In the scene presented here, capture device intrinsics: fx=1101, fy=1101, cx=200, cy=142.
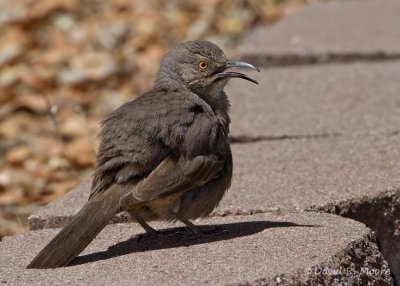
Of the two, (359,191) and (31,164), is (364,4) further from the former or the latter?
(359,191)

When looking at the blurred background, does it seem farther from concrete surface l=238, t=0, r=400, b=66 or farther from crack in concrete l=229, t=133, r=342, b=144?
crack in concrete l=229, t=133, r=342, b=144

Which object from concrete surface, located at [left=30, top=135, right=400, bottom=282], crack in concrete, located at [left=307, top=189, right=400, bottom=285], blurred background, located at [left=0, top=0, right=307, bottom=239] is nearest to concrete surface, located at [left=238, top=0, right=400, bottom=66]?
blurred background, located at [left=0, top=0, right=307, bottom=239]

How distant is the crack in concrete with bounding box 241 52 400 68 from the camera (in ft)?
23.8

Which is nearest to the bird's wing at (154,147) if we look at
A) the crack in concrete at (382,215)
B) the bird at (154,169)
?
the bird at (154,169)

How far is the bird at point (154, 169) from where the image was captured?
4168mm

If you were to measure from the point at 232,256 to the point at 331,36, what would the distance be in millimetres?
4156

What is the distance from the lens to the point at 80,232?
13.5ft

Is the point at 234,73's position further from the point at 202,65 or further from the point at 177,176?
the point at 177,176

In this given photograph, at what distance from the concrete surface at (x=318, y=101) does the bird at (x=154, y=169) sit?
117 cm

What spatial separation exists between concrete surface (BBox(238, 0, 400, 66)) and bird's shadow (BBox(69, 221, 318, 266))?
2.92m

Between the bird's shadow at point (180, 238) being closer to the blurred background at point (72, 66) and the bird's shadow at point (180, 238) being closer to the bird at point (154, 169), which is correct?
the bird at point (154, 169)

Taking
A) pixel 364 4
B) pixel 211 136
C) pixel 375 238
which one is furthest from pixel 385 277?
pixel 364 4

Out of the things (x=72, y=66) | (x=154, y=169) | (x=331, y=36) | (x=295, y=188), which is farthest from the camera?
(x=72, y=66)

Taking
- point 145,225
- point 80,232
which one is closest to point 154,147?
point 145,225
